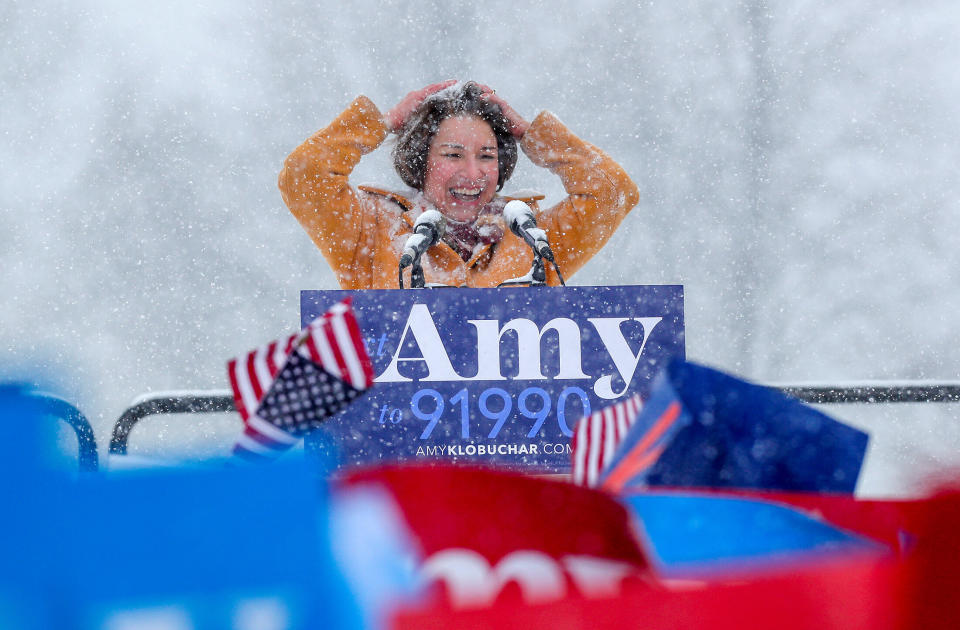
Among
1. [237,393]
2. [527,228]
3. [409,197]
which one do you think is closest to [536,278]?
[527,228]

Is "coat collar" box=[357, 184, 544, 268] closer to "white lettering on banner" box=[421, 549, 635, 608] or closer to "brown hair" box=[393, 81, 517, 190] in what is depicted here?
"brown hair" box=[393, 81, 517, 190]

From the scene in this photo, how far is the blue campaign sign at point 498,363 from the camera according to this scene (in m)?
1.37

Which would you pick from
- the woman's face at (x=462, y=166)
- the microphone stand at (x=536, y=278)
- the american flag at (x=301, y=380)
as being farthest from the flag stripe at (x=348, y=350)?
the woman's face at (x=462, y=166)

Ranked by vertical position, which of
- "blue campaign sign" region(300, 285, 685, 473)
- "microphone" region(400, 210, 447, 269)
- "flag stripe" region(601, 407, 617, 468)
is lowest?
"blue campaign sign" region(300, 285, 685, 473)

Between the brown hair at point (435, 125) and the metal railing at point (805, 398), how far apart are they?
104 centimetres

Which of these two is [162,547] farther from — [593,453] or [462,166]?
[462,166]

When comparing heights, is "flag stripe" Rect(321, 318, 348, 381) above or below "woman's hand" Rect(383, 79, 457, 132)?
below

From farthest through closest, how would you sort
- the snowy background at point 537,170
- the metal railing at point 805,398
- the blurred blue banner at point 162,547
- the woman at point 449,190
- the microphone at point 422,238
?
the snowy background at point 537,170
the woman at point 449,190
the microphone at point 422,238
the metal railing at point 805,398
the blurred blue banner at point 162,547

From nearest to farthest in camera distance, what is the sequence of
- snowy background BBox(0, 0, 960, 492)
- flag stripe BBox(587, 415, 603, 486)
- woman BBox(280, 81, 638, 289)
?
flag stripe BBox(587, 415, 603, 486), woman BBox(280, 81, 638, 289), snowy background BBox(0, 0, 960, 492)

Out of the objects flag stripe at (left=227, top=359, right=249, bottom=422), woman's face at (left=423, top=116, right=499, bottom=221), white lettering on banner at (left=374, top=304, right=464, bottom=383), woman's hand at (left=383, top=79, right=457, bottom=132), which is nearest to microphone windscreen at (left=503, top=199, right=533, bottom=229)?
woman's face at (left=423, top=116, right=499, bottom=221)

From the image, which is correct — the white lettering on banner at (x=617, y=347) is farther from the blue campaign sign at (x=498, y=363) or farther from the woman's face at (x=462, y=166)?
the woman's face at (x=462, y=166)

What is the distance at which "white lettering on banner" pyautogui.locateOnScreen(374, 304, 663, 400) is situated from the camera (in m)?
1.38

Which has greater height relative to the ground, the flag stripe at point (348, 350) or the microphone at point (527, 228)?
the microphone at point (527, 228)

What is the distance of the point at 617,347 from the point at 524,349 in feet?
0.57
